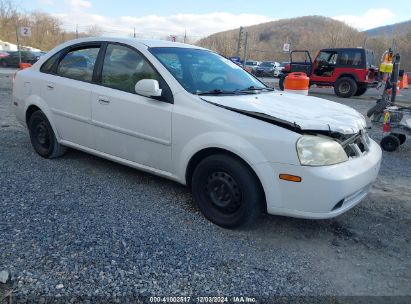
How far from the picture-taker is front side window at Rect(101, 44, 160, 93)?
3.75 m

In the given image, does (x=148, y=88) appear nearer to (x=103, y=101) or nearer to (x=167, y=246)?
(x=103, y=101)

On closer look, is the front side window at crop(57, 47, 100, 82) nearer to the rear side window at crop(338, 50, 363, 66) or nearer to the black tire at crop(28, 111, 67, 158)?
the black tire at crop(28, 111, 67, 158)

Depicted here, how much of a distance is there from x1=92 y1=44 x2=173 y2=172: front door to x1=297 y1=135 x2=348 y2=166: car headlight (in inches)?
49.5

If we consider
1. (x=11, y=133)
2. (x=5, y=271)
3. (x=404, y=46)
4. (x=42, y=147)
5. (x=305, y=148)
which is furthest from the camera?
(x=404, y=46)

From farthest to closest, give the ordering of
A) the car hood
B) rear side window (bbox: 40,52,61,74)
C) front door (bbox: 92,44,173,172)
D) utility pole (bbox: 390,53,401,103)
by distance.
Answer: utility pole (bbox: 390,53,401,103) → rear side window (bbox: 40,52,61,74) → front door (bbox: 92,44,173,172) → the car hood

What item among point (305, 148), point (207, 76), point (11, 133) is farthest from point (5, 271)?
point (11, 133)

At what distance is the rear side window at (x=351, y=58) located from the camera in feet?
51.4

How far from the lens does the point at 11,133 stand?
622cm

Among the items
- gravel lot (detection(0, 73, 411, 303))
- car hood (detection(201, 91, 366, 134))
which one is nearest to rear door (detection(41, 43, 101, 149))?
gravel lot (detection(0, 73, 411, 303))

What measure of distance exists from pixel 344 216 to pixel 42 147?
148 inches

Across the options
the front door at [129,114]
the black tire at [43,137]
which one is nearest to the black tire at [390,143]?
the front door at [129,114]

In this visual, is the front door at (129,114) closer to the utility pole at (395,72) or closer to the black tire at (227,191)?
the black tire at (227,191)

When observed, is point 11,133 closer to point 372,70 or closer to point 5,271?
point 5,271

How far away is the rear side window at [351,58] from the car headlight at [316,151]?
47.2 feet
